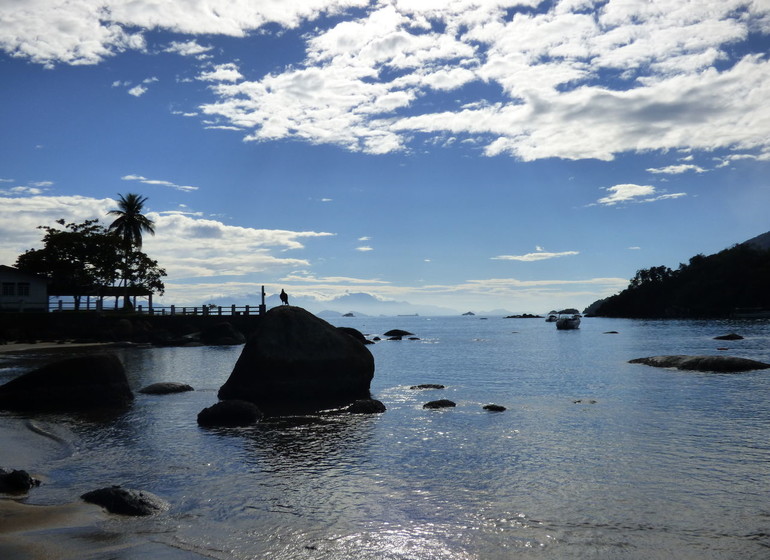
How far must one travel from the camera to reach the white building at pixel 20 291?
61.1m

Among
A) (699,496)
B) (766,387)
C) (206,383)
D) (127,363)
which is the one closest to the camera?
(699,496)

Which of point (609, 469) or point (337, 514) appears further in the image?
point (609, 469)

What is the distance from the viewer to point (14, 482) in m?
10.6

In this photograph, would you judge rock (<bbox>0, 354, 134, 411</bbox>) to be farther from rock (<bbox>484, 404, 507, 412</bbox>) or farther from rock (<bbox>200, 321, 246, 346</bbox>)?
rock (<bbox>200, 321, 246, 346</bbox>)

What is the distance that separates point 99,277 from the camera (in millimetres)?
67562

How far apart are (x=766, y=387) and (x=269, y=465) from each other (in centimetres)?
2182

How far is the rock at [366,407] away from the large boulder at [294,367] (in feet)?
4.58

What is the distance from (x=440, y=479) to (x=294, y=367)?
11.6 metres

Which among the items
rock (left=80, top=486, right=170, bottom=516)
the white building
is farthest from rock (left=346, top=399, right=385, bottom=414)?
the white building

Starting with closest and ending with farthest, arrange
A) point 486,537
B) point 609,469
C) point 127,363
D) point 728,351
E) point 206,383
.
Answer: point 486,537 → point 609,469 → point 206,383 → point 127,363 → point 728,351

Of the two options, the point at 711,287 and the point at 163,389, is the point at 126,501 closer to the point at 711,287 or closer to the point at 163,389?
the point at 163,389

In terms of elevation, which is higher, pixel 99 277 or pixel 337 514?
pixel 99 277

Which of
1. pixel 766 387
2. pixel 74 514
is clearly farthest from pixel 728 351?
pixel 74 514

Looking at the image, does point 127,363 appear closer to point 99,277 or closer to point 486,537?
point 99,277
